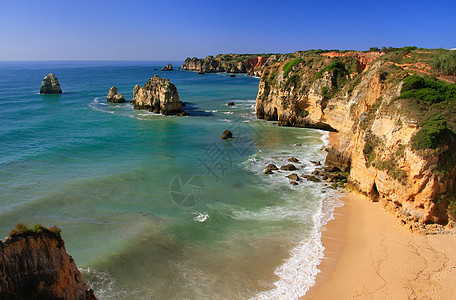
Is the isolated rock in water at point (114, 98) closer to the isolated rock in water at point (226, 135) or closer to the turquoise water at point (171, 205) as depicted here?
the turquoise water at point (171, 205)

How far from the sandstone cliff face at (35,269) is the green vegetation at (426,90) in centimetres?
2039

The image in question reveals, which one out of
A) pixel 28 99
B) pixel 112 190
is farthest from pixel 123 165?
pixel 28 99

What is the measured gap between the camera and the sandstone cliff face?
23.2ft

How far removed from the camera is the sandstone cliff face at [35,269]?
7.09 m

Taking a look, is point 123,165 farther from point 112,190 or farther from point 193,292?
point 193,292

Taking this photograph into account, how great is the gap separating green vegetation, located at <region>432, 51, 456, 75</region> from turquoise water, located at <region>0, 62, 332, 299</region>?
1216 centimetres

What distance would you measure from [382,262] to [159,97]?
148 ft

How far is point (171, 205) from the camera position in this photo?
64.3 ft

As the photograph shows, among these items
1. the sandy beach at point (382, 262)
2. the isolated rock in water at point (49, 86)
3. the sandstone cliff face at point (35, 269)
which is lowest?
the sandy beach at point (382, 262)

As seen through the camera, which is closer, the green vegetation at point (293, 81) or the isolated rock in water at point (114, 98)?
the green vegetation at point (293, 81)

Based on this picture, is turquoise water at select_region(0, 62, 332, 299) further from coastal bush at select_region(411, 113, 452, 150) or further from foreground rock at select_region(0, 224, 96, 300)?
coastal bush at select_region(411, 113, 452, 150)

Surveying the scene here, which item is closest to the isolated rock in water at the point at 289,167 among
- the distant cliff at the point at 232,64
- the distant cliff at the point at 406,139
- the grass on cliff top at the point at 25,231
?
the distant cliff at the point at 406,139

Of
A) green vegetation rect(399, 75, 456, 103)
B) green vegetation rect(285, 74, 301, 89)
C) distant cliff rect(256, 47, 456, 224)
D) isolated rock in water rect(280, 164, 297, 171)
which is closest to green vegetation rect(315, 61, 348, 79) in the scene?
green vegetation rect(285, 74, 301, 89)

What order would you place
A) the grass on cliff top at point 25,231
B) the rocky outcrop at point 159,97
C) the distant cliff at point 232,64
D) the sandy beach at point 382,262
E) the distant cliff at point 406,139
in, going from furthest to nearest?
the distant cliff at point 232,64
the rocky outcrop at point 159,97
the distant cliff at point 406,139
the sandy beach at point 382,262
the grass on cliff top at point 25,231
